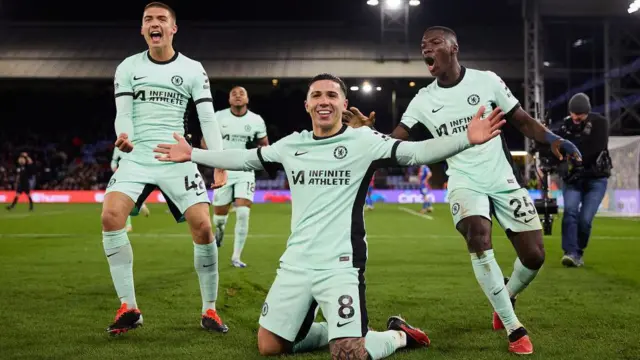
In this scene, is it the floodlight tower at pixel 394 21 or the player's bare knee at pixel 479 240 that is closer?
the player's bare knee at pixel 479 240

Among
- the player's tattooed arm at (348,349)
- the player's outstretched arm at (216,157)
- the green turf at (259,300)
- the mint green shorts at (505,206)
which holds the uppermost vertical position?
the player's outstretched arm at (216,157)

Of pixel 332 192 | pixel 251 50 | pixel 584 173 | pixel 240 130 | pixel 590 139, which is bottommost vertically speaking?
pixel 332 192

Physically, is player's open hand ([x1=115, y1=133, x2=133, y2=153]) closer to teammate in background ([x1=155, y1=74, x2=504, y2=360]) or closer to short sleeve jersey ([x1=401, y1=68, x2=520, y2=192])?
teammate in background ([x1=155, y1=74, x2=504, y2=360])

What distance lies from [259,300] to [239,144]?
406 centimetres

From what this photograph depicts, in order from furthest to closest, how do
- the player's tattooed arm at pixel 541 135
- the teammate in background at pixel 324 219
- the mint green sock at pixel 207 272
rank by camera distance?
the mint green sock at pixel 207 272 < the player's tattooed arm at pixel 541 135 < the teammate in background at pixel 324 219

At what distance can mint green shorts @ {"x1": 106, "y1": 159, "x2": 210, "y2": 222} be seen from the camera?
541cm

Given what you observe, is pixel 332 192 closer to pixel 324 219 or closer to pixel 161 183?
pixel 324 219

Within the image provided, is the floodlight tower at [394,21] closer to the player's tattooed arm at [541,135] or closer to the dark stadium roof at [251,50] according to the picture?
the dark stadium roof at [251,50]

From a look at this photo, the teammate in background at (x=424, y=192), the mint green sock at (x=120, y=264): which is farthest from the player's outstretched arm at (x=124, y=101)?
the teammate in background at (x=424, y=192)

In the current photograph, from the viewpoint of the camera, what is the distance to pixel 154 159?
5441 mm

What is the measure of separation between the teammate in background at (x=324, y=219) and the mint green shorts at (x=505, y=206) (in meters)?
0.98

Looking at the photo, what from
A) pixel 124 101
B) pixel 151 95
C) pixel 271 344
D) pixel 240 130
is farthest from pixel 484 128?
pixel 240 130

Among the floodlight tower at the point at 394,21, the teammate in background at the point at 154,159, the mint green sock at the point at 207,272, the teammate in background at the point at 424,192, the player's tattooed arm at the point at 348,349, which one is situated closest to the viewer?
the player's tattooed arm at the point at 348,349

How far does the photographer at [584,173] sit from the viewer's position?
9266 mm
